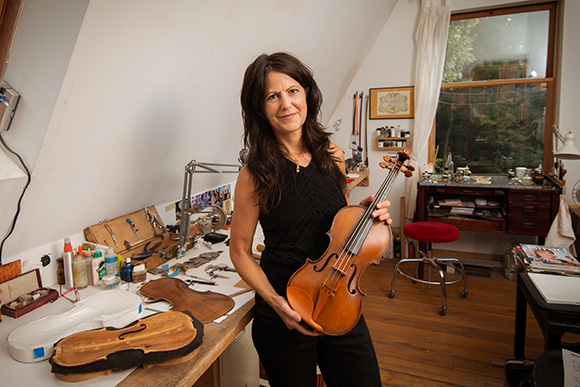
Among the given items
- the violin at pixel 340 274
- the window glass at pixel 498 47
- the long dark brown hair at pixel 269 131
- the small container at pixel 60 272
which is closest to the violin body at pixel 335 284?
the violin at pixel 340 274

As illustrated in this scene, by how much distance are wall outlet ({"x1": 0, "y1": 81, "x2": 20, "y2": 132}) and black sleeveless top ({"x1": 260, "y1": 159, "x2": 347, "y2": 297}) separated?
31.1 inches

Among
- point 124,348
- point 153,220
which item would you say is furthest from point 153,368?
point 153,220

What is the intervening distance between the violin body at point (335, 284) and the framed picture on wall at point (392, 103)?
332 centimetres

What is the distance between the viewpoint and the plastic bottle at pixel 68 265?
1.59 m

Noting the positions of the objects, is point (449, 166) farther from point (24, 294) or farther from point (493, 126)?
point (24, 294)

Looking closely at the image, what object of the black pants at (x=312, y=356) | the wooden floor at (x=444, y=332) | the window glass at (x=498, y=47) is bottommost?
the wooden floor at (x=444, y=332)

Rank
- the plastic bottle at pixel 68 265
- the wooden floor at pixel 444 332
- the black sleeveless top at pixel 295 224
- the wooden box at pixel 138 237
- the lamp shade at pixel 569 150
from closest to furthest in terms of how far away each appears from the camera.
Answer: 1. the black sleeveless top at pixel 295 224
2. the plastic bottle at pixel 68 265
3. the wooden box at pixel 138 237
4. the wooden floor at pixel 444 332
5. the lamp shade at pixel 569 150

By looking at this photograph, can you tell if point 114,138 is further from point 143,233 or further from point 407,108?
point 407,108

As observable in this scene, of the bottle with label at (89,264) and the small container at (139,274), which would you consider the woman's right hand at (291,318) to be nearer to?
the small container at (139,274)

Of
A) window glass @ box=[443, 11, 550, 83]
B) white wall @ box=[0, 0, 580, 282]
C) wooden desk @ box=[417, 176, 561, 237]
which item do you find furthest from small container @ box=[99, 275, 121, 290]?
window glass @ box=[443, 11, 550, 83]

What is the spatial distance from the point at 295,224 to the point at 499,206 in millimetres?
3108

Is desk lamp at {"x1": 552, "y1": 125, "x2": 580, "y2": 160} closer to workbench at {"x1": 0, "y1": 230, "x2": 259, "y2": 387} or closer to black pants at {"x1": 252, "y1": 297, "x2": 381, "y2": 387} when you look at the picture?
black pants at {"x1": 252, "y1": 297, "x2": 381, "y2": 387}

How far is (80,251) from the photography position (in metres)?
1.69

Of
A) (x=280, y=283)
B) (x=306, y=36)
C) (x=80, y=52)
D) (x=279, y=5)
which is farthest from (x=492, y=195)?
(x=80, y=52)
